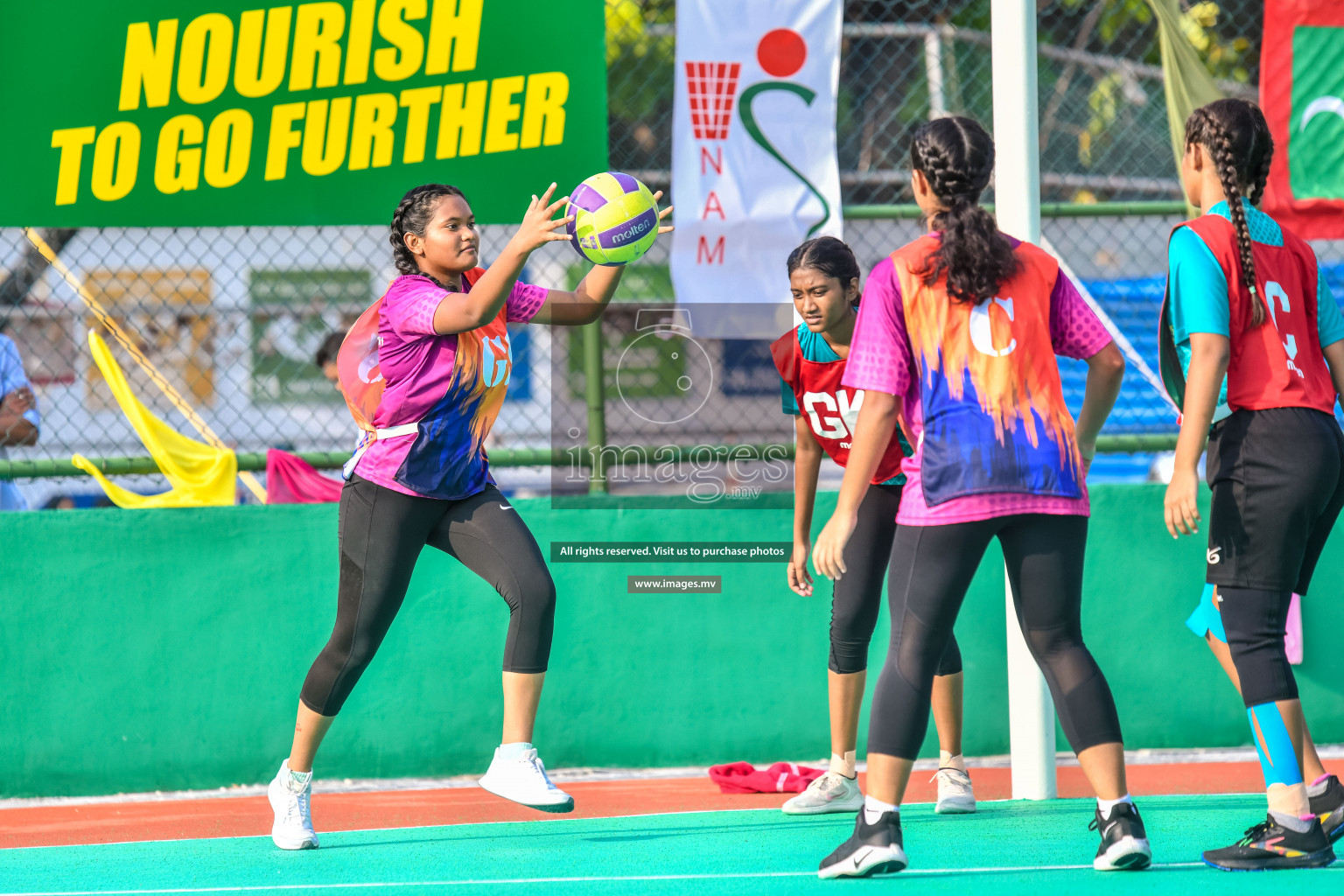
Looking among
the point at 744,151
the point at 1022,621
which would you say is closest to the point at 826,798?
the point at 1022,621

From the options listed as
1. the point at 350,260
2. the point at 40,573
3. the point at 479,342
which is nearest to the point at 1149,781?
the point at 479,342

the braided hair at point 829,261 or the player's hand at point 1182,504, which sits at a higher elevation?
the braided hair at point 829,261

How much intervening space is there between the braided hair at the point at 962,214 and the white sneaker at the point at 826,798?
2231mm

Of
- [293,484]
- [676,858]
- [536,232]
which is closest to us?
[536,232]

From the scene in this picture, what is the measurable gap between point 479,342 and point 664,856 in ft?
5.83

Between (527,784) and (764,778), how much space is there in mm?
1732

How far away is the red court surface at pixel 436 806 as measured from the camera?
5.32m

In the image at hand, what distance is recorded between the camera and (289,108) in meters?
6.18

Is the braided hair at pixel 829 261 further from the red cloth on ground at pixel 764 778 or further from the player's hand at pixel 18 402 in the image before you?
the player's hand at pixel 18 402

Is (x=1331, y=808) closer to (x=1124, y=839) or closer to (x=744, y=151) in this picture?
(x=1124, y=839)

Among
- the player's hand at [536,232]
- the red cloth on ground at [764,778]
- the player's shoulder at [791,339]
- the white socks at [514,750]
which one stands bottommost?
the red cloth on ground at [764,778]

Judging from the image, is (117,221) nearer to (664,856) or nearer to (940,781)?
(664,856)

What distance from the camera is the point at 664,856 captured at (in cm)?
441

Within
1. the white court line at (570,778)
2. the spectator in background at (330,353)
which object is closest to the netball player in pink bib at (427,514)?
the white court line at (570,778)
